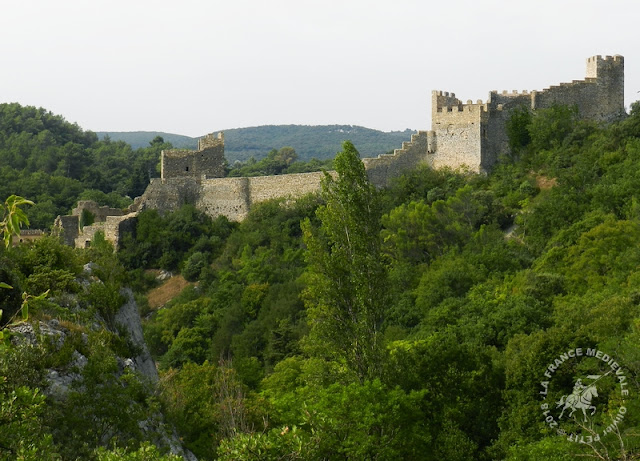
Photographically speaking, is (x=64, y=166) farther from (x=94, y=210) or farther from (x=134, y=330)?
(x=134, y=330)

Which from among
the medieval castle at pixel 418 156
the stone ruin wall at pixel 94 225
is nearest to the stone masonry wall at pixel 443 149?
the medieval castle at pixel 418 156

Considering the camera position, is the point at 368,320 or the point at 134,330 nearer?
the point at 134,330

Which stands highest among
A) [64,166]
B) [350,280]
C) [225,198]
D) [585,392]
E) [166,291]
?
[64,166]

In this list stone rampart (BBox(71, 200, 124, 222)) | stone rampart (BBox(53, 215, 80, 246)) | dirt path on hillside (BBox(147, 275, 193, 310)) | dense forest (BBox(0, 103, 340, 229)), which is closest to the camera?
dirt path on hillside (BBox(147, 275, 193, 310))

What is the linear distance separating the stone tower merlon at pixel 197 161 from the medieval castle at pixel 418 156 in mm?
41

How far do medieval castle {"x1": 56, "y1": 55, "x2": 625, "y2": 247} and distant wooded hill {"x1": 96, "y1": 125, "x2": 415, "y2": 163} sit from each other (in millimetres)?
67099

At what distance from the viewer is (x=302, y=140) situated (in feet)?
425

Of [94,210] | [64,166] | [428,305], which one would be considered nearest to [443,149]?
Answer: [428,305]

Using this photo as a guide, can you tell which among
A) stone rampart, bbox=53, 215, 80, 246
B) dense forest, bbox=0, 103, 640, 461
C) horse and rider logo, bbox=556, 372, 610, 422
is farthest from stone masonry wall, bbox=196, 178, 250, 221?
horse and rider logo, bbox=556, 372, 610, 422

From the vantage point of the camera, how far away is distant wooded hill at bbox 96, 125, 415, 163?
11819 cm

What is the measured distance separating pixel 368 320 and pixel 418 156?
18.7 meters

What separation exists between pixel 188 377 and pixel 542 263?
11.5m

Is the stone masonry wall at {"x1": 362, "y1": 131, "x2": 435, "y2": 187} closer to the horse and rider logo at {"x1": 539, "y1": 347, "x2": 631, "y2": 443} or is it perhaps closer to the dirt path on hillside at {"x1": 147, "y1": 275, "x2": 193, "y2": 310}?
the dirt path on hillside at {"x1": 147, "y1": 275, "x2": 193, "y2": 310}

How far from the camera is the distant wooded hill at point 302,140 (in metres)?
118
